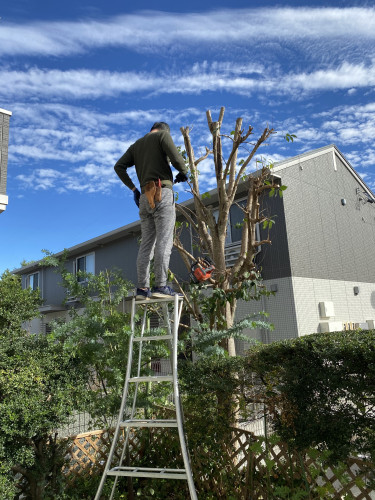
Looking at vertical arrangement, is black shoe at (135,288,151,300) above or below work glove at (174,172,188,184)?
below

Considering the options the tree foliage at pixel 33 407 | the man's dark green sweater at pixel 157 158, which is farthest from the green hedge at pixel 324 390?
the tree foliage at pixel 33 407

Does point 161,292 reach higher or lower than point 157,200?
lower

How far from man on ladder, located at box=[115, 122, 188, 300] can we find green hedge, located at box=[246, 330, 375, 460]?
130 cm

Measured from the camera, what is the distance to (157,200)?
4238mm

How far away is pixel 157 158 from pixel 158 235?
0.83m

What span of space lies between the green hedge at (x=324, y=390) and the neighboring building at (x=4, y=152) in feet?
28.3

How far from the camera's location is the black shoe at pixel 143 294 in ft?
13.5

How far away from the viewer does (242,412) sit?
4.30m

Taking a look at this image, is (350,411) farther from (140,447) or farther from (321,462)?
(140,447)

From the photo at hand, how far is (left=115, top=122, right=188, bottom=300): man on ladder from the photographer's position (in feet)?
13.8

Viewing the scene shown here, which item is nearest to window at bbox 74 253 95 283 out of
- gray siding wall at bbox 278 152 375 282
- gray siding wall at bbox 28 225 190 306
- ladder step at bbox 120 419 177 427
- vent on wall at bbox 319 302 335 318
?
gray siding wall at bbox 28 225 190 306

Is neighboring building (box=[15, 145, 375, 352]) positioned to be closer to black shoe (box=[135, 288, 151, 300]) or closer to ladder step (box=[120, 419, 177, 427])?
black shoe (box=[135, 288, 151, 300])

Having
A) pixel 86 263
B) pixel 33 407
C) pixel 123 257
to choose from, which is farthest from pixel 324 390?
pixel 86 263

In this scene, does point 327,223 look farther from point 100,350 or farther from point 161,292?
point 161,292
